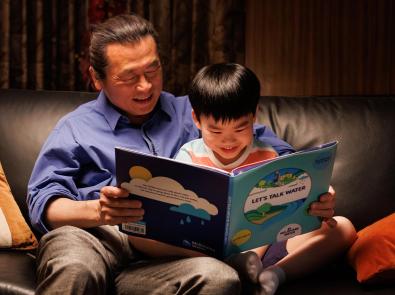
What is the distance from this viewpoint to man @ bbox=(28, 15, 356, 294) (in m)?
1.38

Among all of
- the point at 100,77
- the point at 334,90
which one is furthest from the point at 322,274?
the point at 334,90

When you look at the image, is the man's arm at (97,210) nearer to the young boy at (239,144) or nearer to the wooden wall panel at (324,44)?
the young boy at (239,144)

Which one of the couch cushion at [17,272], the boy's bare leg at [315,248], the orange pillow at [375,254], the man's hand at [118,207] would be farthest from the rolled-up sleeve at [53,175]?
the orange pillow at [375,254]

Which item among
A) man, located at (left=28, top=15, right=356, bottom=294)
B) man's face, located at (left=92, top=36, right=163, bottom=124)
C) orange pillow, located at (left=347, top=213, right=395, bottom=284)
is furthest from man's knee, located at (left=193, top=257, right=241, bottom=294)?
man's face, located at (left=92, top=36, right=163, bottom=124)

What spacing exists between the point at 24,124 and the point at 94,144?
1.60 feet

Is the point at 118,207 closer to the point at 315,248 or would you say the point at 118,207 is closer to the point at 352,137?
the point at 315,248

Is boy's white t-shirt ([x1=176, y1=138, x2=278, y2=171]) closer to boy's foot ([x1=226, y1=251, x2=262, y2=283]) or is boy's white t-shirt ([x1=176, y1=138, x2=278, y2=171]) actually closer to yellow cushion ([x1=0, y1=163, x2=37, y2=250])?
boy's foot ([x1=226, y1=251, x2=262, y2=283])

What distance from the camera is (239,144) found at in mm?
1630

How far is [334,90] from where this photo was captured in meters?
3.11

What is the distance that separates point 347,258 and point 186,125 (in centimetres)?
65

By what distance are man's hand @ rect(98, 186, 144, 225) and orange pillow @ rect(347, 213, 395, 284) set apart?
24.3 inches

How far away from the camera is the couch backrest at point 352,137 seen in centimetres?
191

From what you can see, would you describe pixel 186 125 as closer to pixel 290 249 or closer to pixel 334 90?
pixel 290 249

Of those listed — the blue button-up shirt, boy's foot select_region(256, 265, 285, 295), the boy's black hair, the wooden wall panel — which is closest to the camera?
boy's foot select_region(256, 265, 285, 295)
